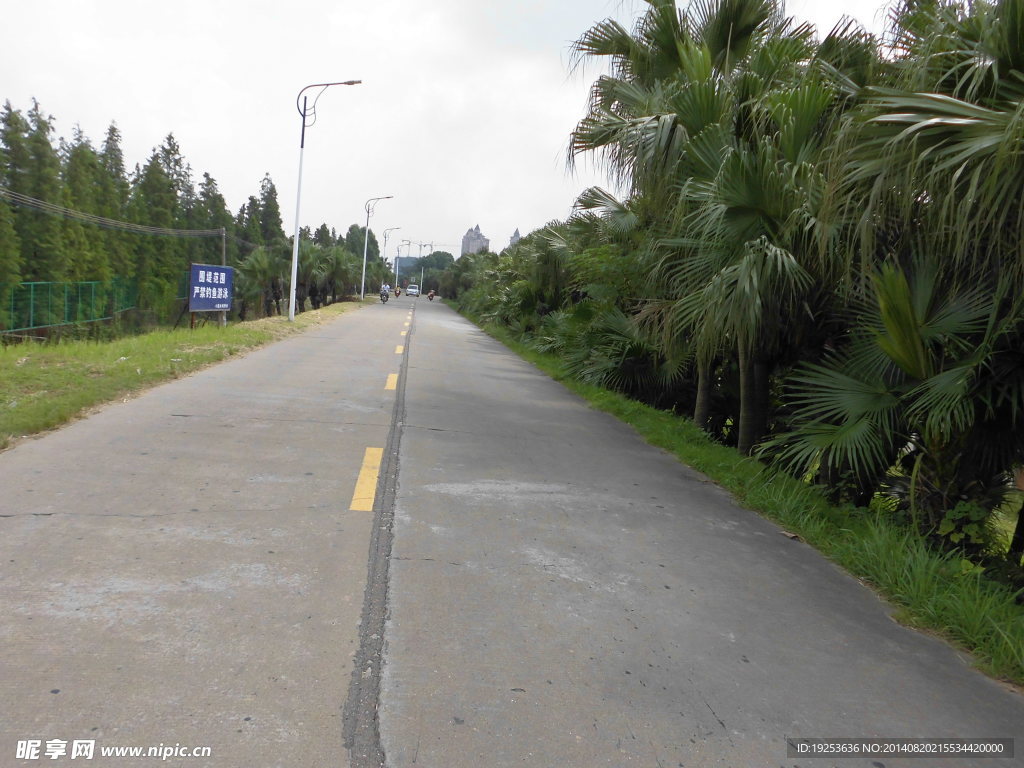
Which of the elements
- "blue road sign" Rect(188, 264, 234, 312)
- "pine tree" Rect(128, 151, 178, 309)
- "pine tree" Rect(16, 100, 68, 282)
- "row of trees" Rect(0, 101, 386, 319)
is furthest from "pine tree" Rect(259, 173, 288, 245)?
"blue road sign" Rect(188, 264, 234, 312)

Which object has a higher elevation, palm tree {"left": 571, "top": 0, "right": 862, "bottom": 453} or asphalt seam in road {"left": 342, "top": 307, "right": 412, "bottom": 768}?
palm tree {"left": 571, "top": 0, "right": 862, "bottom": 453}

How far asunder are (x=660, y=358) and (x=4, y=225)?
3657 centimetres

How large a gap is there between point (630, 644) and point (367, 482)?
2973 millimetres

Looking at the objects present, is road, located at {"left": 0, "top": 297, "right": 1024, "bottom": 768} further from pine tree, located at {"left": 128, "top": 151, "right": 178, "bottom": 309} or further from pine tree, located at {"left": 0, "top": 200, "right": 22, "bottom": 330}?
pine tree, located at {"left": 128, "top": 151, "right": 178, "bottom": 309}

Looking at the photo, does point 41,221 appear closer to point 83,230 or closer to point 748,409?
point 83,230

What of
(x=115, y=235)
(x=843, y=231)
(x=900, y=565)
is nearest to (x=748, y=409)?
(x=843, y=231)

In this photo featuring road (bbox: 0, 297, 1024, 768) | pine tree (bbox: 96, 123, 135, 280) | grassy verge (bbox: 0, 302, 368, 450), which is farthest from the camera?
pine tree (bbox: 96, 123, 135, 280)

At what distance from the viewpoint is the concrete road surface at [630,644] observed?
9.45 feet

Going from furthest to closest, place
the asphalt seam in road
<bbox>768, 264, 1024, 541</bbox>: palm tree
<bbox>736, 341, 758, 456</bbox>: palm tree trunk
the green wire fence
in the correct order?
the green wire fence, <bbox>736, 341, 758, 456</bbox>: palm tree trunk, <bbox>768, 264, 1024, 541</bbox>: palm tree, the asphalt seam in road

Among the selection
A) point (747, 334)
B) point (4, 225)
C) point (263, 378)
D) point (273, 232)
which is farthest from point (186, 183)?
point (747, 334)

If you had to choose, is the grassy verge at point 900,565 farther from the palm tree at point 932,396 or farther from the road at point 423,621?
the palm tree at point 932,396

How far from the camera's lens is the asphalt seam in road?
267 centimetres

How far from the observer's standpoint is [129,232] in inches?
Result: 2446

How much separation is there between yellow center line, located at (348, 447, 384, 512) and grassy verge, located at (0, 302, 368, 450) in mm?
2958
